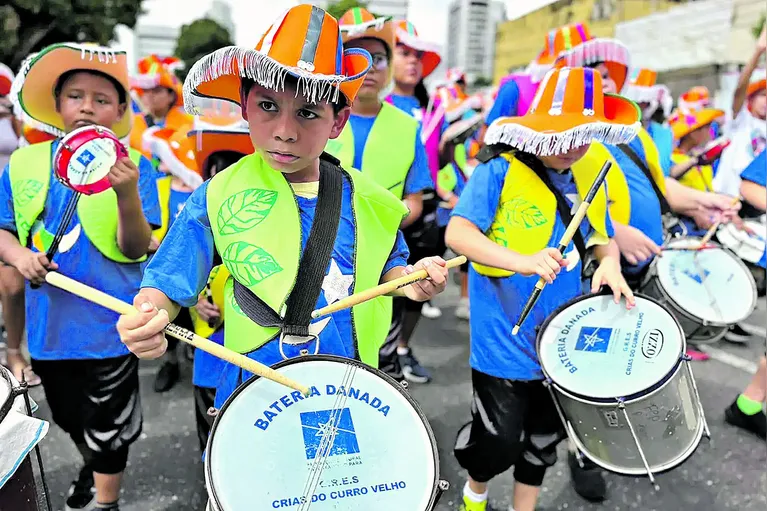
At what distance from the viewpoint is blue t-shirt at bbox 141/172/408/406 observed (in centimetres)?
145

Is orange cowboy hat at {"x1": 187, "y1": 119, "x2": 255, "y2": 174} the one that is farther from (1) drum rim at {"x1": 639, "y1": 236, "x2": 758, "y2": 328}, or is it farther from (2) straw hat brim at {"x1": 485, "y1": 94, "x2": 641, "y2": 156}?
(1) drum rim at {"x1": 639, "y1": 236, "x2": 758, "y2": 328}

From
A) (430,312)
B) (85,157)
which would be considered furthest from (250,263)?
(430,312)

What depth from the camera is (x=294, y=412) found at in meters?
1.30

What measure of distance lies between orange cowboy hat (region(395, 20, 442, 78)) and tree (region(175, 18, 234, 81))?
34951 millimetres

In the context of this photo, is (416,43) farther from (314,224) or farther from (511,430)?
(314,224)

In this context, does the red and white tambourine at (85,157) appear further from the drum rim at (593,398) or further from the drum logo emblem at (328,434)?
the drum rim at (593,398)

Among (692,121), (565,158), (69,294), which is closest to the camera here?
(565,158)

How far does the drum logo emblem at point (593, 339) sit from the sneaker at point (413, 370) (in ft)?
7.28

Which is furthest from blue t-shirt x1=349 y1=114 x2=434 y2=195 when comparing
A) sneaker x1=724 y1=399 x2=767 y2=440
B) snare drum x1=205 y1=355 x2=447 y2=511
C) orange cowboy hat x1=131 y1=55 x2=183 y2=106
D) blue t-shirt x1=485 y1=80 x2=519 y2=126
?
orange cowboy hat x1=131 y1=55 x2=183 y2=106

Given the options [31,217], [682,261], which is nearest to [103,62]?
[31,217]

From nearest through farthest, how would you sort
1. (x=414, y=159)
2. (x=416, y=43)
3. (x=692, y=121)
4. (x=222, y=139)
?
1. (x=222, y=139)
2. (x=414, y=159)
3. (x=416, y=43)
4. (x=692, y=121)

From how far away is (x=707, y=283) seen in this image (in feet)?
9.81

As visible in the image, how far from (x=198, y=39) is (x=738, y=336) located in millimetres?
38680

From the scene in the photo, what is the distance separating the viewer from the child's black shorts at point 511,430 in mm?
2260
